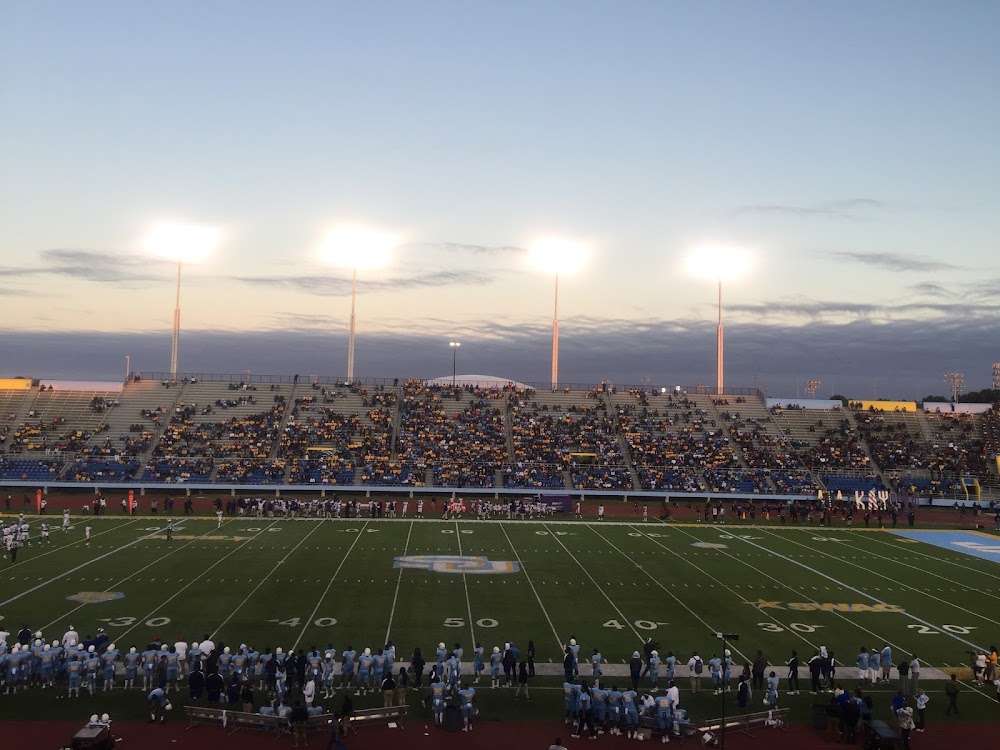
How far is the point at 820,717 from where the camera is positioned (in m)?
15.2

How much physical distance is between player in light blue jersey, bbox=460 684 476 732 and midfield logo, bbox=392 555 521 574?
12.5m

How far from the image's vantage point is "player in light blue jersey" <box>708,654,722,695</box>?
55.3 feet

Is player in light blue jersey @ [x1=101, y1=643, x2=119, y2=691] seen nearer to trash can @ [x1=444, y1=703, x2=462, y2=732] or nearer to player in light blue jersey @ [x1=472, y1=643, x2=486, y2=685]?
trash can @ [x1=444, y1=703, x2=462, y2=732]

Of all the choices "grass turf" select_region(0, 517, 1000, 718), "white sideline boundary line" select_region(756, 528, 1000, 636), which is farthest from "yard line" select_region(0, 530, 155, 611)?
"white sideline boundary line" select_region(756, 528, 1000, 636)

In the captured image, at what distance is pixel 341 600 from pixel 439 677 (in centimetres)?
813

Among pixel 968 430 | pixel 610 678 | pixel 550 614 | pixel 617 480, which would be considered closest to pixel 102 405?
pixel 617 480

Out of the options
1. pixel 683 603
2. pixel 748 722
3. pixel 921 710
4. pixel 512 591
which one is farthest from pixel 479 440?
pixel 921 710

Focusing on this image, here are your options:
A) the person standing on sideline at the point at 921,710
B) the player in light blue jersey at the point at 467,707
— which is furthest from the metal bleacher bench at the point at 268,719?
the person standing on sideline at the point at 921,710

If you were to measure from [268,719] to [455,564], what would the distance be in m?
14.7

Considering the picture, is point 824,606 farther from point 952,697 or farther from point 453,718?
point 453,718

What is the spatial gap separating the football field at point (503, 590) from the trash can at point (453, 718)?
4308 mm

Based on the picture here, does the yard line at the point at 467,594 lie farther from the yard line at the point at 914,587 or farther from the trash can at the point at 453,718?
the yard line at the point at 914,587

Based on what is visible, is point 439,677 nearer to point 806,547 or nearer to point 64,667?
point 64,667

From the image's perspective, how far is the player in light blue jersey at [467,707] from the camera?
1477cm
